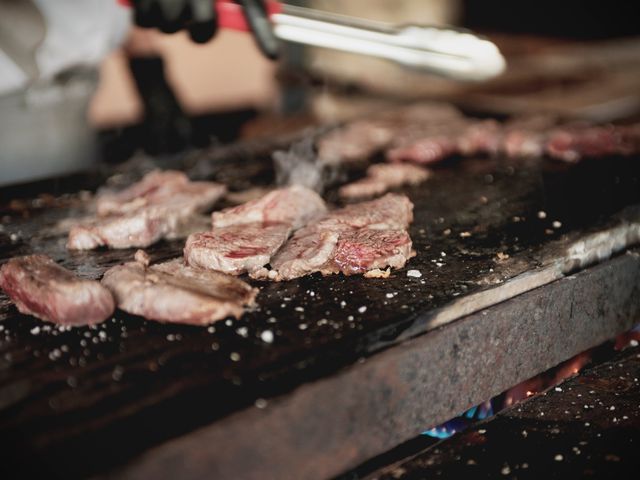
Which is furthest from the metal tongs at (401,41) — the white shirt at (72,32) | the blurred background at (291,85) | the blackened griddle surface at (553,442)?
the blurred background at (291,85)

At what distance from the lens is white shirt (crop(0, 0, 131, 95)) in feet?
13.6

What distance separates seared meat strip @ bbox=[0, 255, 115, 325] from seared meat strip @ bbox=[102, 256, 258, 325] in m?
0.09

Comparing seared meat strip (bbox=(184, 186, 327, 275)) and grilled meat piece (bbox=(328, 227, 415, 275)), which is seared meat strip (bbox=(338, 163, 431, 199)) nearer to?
seared meat strip (bbox=(184, 186, 327, 275))

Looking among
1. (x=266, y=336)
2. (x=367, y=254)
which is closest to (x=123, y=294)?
(x=266, y=336)

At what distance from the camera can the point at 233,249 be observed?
2471mm

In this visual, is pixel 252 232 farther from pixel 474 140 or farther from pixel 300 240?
pixel 474 140

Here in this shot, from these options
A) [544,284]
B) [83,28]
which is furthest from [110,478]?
[83,28]

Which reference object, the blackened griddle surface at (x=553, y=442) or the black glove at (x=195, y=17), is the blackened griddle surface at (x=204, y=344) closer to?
the blackened griddle surface at (x=553, y=442)

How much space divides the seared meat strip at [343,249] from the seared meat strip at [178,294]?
0.21 m

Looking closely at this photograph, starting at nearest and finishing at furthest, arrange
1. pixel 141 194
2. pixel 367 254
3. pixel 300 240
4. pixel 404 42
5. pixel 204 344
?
pixel 204 344
pixel 367 254
pixel 300 240
pixel 404 42
pixel 141 194

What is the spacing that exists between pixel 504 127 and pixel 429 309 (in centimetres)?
260

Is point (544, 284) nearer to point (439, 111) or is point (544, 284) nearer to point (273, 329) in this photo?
point (273, 329)

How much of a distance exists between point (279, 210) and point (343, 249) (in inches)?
20.8

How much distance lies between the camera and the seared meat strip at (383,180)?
131 inches
